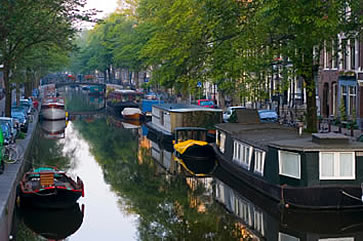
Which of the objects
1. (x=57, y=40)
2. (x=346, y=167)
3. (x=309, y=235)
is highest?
(x=57, y=40)

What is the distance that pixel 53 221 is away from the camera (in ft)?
92.8

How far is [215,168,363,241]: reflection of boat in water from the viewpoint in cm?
2550

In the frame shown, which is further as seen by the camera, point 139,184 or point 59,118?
point 59,118

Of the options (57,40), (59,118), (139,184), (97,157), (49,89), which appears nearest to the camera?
(139,184)

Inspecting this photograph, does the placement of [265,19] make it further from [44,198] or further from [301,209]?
[44,198]

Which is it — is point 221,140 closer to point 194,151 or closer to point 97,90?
point 194,151

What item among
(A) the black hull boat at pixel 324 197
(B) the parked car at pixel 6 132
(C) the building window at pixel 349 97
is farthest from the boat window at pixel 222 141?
(C) the building window at pixel 349 97

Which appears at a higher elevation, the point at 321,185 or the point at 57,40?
the point at 57,40

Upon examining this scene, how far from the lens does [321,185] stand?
1107 inches

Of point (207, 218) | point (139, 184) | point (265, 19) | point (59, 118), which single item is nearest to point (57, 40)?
point (139, 184)

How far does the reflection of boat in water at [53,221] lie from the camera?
87.9 ft

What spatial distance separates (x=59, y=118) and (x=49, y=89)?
63735 mm

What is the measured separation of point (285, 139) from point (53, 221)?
35.5 ft

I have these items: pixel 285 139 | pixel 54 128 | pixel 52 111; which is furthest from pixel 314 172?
→ pixel 52 111
